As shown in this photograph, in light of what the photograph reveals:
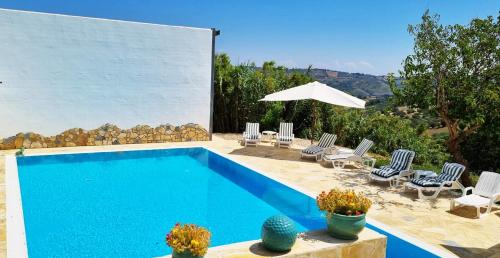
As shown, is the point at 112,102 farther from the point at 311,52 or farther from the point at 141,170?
the point at 311,52

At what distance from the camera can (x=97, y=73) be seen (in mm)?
13961

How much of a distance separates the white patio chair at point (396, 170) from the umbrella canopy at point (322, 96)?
2.64 metres

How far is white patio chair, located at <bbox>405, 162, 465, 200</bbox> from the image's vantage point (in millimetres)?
8867

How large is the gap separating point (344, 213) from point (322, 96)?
8.11 meters

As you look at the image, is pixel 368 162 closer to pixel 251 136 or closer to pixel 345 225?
pixel 251 136

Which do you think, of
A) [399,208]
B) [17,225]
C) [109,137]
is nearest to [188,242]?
[17,225]

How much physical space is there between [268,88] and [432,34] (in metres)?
9.15

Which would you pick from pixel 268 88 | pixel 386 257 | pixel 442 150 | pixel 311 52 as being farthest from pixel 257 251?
pixel 311 52

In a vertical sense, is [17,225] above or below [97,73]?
below

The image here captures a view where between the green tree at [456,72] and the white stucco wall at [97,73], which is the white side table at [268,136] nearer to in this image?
the white stucco wall at [97,73]

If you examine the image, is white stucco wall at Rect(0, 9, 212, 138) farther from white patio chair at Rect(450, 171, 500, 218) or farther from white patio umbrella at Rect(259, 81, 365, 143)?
white patio chair at Rect(450, 171, 500, 218)

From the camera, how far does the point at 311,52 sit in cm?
3116

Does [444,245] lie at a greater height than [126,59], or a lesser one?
lesser

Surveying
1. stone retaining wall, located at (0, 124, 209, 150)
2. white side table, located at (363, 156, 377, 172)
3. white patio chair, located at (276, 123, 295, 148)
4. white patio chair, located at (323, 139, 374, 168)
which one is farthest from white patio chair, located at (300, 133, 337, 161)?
stone retaining wall, located at (0, 124, 209, 150)
